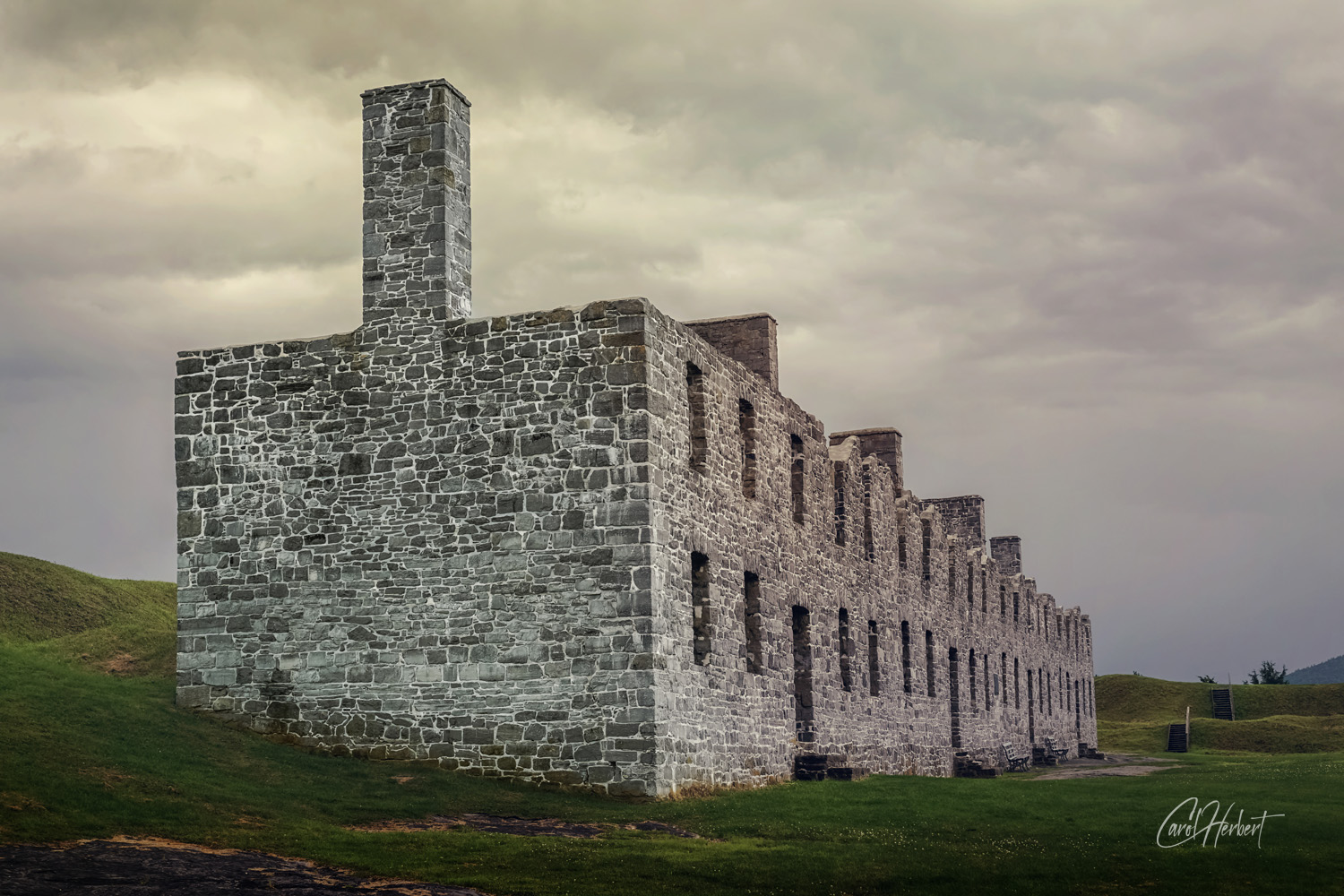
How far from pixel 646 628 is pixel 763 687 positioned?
5981 millimetres

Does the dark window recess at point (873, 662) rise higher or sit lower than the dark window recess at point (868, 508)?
lower

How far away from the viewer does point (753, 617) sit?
2603 centimetres

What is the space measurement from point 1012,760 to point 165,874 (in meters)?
36.4

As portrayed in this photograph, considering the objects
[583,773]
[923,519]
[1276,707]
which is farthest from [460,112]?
[1276,707]

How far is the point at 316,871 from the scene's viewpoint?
44.3 ft

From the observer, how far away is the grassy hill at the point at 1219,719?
186 ft

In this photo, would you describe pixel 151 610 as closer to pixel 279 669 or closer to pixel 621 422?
pixel 279 669

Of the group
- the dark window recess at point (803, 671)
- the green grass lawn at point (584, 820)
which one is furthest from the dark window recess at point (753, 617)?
the dark window recess at point (803, 671)

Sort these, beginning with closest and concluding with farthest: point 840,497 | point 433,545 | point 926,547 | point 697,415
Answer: point 433,545 < point 697,415 < point 840,497 < point 926,547

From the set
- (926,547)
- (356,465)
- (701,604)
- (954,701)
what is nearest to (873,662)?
(926,547)

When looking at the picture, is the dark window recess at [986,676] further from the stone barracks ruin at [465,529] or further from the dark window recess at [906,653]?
the stone barracks ruin at [465,529]

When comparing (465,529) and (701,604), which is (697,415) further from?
(465,529)

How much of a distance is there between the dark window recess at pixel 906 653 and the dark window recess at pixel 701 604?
14874mm

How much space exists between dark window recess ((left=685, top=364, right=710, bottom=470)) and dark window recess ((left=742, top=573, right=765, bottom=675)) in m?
2.91
